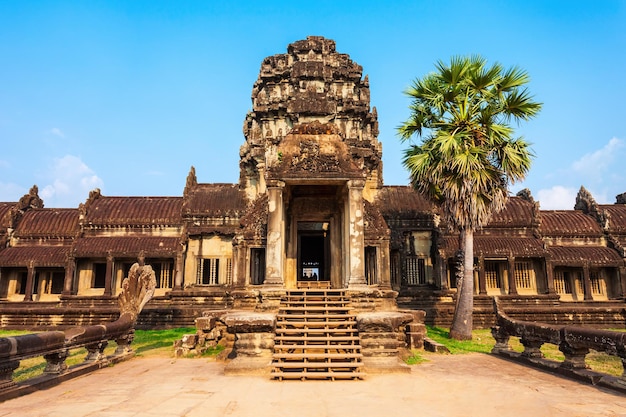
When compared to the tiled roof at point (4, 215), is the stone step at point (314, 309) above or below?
below

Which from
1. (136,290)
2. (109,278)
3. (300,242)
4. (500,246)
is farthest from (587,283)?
(109,278)

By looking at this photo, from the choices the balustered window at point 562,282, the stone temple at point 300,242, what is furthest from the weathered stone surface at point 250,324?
the balustered window at point 562,282

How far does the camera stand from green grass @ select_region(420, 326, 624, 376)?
10984 millimetres

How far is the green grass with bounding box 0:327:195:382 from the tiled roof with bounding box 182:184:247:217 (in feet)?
24.6

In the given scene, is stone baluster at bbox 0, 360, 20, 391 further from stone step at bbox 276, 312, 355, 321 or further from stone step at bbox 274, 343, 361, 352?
stone step at bbox 276, 312, 355, 321

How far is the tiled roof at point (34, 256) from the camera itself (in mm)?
25219

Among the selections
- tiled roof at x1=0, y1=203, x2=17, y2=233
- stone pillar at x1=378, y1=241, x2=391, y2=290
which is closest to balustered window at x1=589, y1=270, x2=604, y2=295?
stone pillar at x1=378, y1=241, x2=391, y2=290

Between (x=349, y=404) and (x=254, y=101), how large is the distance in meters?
21.9

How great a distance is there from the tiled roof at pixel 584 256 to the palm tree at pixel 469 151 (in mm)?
11448

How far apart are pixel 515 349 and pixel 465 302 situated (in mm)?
2576

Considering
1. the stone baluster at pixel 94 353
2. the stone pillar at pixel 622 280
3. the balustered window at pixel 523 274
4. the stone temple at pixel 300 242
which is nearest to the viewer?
the stone baluster at pixel 94 353

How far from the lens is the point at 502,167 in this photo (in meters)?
16.0

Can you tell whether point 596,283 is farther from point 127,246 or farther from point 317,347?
point 127,246

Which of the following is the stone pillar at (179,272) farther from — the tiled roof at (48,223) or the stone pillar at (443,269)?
the stone pillar at (443,269)
